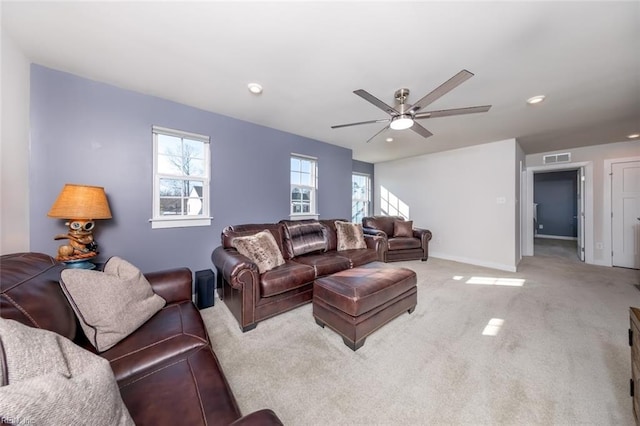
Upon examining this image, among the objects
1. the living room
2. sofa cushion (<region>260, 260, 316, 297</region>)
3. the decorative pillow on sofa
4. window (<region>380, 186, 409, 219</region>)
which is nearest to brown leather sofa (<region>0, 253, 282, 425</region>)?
the decorative pillow on sofa

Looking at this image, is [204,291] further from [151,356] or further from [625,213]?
[625,213]

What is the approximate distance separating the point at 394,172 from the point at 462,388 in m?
5.09

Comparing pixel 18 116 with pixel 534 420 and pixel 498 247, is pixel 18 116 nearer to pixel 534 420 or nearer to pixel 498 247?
pixel 534 420

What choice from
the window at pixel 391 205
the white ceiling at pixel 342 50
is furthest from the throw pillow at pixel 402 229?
the white ceiling at pixel 342 50

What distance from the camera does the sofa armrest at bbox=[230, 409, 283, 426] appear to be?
2.06 feet

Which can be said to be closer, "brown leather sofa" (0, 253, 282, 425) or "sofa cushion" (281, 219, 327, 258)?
"brown leather sofa" (0, 253, 282, 425)

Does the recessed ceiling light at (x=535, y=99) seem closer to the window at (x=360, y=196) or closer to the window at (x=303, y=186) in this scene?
the window at (x=303, y=186)

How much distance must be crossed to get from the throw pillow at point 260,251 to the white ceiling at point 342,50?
1.68m

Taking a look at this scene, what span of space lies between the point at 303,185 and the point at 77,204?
9.55 feet

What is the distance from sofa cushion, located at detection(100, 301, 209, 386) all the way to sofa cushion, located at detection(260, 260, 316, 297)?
2.41ft

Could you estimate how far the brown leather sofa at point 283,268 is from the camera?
80.9 inches

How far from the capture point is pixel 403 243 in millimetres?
4469

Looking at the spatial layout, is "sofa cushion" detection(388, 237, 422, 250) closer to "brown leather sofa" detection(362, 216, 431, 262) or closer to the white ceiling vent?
"brown leather sofa" detection(362, 216, 431, 262)

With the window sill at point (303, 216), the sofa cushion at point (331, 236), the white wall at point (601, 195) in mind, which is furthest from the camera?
the white wall at point (601, 195)
